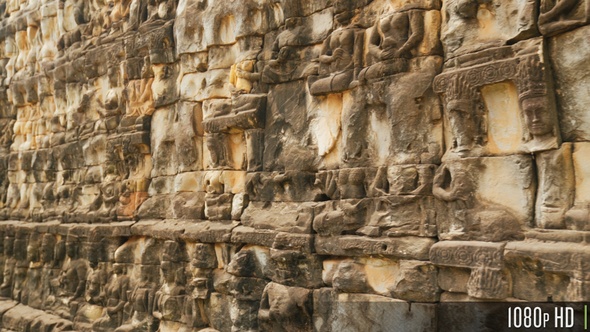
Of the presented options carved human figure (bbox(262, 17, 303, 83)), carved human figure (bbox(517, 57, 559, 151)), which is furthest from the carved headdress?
carved human figure (bbox(262, 17, 303, 83))

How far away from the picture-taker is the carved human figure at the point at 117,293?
986 cm

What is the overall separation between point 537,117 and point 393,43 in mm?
1538

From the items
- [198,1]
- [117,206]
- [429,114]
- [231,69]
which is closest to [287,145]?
[231,69]

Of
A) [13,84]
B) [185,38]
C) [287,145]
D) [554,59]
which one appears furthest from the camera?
[13,84]

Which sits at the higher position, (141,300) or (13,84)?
(13,84)

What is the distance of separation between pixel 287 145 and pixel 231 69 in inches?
54.9

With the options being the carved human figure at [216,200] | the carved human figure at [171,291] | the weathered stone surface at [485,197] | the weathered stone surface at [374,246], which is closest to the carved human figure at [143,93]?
the carved human figure at [216,200]

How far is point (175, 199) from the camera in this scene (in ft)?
29.3

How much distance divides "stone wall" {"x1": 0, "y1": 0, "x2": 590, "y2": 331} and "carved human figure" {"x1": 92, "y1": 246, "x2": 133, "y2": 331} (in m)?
0.03

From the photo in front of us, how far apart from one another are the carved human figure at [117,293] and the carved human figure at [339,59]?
4461mm

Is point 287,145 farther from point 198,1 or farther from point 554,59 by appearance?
point 554,59

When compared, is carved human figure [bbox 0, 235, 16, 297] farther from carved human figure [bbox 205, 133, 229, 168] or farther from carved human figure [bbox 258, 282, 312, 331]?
carved human figure [bbox 258, 282, 312, 331]

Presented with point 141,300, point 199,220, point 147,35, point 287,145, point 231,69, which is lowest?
Result: point 141,300

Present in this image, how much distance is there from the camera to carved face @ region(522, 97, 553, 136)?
4859mm
